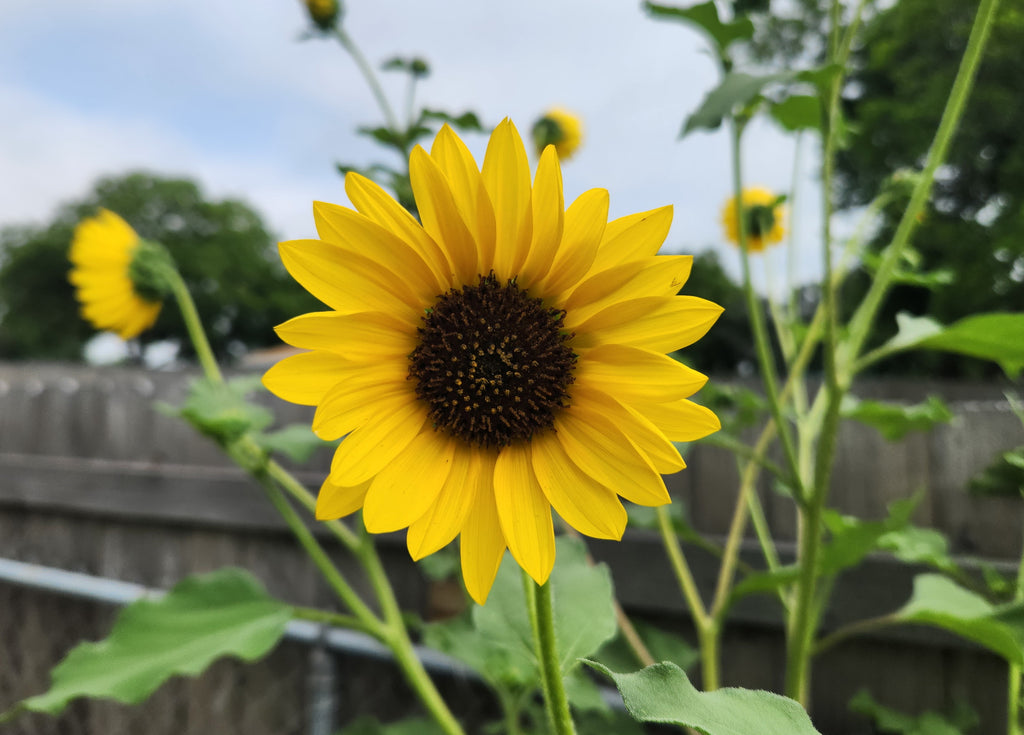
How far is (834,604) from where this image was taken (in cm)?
132

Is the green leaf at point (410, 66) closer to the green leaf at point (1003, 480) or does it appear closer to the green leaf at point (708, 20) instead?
the green leaf at point (708, 20)

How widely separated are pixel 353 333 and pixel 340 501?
0.39ft

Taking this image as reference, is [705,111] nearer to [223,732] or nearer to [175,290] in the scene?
[175,290]

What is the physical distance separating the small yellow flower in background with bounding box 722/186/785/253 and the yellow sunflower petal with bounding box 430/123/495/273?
1.35 feet

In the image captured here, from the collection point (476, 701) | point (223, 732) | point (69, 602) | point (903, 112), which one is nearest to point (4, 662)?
point (69, 602)

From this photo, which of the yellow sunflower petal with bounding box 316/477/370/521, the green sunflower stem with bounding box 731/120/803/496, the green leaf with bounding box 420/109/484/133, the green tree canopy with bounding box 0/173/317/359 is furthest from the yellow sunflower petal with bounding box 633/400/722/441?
the green tree canopy with bounding box 0/173/317/359

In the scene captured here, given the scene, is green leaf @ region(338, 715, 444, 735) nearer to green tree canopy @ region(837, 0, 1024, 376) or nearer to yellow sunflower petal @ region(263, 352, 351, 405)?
yellow sunflower petal @ region(263, 352, 351, 405)

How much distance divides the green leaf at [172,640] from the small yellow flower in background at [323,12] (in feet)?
3.34

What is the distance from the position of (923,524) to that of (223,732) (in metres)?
1.72

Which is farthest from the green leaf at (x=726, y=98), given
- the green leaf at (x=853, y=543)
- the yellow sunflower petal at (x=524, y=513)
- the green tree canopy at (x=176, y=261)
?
the green tree canopy at (x=176, y=261)

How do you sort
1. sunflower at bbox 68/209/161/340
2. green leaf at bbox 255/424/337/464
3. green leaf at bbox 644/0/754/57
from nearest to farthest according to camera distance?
green leaf at bbox 644/0/754/57 → green leaf at bbox 255/424/337/464 → sunflower at bbox 68/209/161/340

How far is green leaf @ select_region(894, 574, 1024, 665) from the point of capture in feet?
1.91

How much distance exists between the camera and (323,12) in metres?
1.31

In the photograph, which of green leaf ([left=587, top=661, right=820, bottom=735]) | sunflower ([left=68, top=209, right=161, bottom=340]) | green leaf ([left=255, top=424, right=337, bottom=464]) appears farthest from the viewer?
sunflower ([left=68, top=209, right=161, bottom=340])
